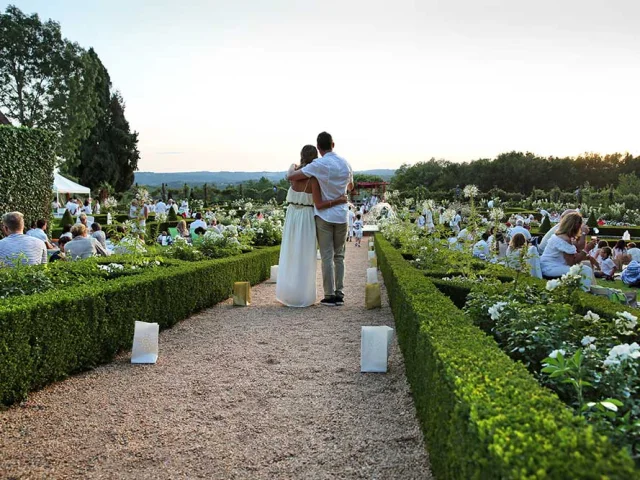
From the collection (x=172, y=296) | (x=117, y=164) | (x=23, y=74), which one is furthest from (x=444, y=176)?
(x=172, y=296)

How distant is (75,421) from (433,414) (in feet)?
6.86

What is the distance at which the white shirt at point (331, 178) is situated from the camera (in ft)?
21.5

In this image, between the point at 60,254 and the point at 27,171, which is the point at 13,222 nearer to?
the point at 60,254

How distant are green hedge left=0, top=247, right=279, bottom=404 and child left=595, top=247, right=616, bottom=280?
8.54m

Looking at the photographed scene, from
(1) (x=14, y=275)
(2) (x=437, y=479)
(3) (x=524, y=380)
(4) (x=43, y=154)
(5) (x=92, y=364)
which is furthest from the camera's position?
(4) (x=43, y=154)

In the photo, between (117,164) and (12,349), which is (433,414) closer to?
(12,349)

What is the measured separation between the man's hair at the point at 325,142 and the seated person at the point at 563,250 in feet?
8.88

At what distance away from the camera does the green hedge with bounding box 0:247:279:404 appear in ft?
11.4

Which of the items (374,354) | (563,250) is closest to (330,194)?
(563,250)

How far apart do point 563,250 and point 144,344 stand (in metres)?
4.47

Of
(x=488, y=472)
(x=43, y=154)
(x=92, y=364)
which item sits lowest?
(x=92, y=364)

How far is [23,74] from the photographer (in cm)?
3472

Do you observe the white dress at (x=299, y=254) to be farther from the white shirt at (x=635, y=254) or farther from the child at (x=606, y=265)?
the white shirt at (x=635, y=254)

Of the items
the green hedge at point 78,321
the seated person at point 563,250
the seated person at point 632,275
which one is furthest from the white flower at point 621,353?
the seated person at point 632,275
